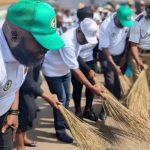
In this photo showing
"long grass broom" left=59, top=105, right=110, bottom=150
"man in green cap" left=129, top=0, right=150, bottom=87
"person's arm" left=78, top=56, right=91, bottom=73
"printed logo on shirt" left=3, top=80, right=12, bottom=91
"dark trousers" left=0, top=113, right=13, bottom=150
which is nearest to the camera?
"printed logo on shirt" left=3, top=80, right=12, bottom=91

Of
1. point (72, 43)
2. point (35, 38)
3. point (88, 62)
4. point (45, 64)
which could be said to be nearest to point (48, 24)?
point (35, 38)

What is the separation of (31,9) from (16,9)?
0.28ft

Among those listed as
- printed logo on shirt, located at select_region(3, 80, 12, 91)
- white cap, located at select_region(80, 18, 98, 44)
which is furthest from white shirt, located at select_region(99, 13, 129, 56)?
printed logo on shirt, located at select_region(3, 80, 12, 91)

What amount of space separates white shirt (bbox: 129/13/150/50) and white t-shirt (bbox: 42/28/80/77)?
1.39m

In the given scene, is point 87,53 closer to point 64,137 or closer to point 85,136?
point 64,137

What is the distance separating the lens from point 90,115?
6039 millimetres

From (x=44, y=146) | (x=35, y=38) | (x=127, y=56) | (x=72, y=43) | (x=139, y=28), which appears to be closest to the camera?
(x=35, y=38)

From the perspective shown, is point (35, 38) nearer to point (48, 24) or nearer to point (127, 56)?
point (48, 24)

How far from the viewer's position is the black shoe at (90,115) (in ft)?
19.4

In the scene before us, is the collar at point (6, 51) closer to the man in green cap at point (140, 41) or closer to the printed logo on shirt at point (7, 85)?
the printed logo on shirt at point (7, 85)

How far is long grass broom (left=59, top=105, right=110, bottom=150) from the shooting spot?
384 cm

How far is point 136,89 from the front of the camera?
5496 millimetres

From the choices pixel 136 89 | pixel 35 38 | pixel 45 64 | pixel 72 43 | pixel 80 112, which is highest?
pixel 35 38

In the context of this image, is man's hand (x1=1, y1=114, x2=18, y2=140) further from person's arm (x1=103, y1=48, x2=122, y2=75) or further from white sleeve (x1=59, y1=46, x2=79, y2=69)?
person's arm (x1=103, y1=48, x2=122, y2=75)
